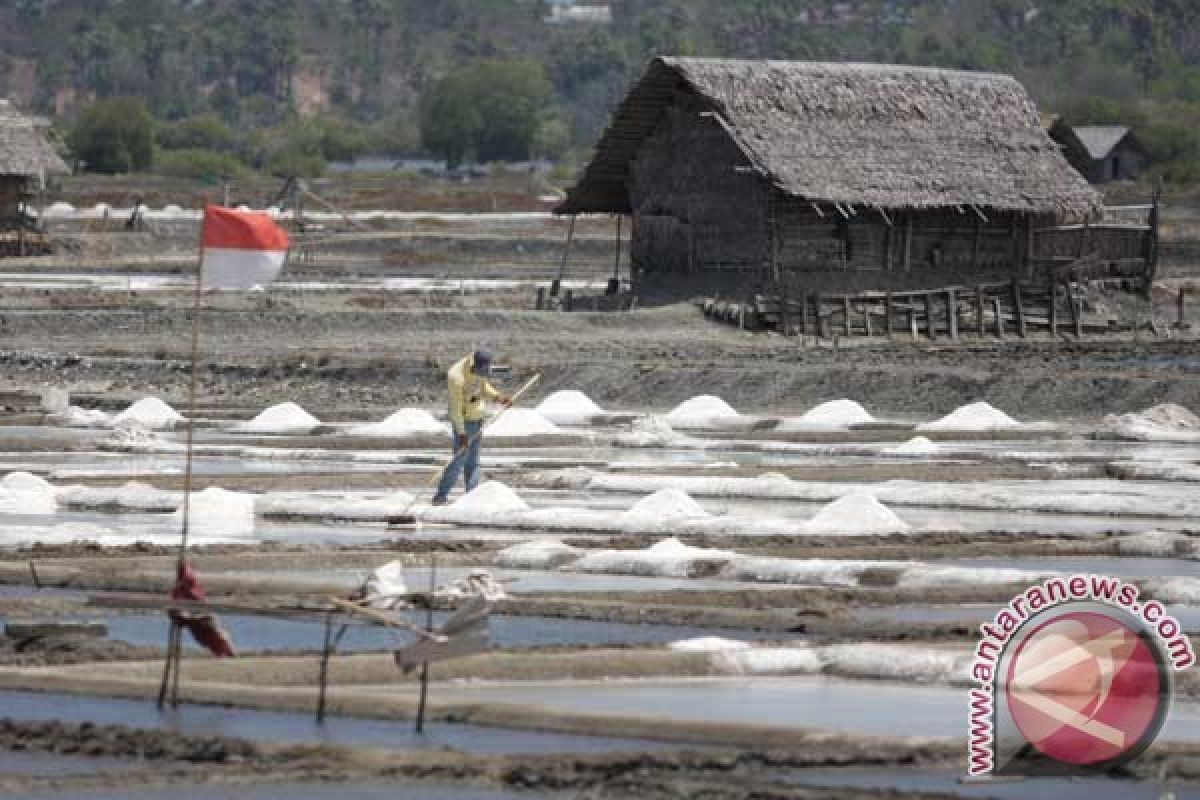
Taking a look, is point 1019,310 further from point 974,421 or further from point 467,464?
point 467,464

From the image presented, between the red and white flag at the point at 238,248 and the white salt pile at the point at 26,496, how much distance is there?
7.69 m

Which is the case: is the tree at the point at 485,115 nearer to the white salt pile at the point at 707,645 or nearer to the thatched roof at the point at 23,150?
the thatched roof at the point at 23,150

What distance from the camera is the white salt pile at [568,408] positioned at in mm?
29672

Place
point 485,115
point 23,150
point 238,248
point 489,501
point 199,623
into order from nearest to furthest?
point 238,248 < point 199,623 < point 489,501 < point 23,150 < point 485,115

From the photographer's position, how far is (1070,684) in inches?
509

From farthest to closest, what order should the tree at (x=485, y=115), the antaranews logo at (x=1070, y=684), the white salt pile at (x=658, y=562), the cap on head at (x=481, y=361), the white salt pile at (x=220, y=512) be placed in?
1. the tree at (x=485, y=115)
2. the cap on head at (x=481, y=361)
3. the white salt pile at (x=220, y=512)
4. the white salt pile at (x=658, y=562)
5. the antaranews logo at (x=1070, y=684)

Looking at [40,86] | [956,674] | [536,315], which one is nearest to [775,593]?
[956,674]

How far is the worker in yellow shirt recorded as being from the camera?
2089 cm

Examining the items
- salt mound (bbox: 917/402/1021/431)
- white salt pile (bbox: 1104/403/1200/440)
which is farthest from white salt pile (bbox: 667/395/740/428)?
white salt pile (bbox: 1104/403/1200/440)

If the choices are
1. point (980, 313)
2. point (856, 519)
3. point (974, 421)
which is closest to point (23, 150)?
point (980, 313)

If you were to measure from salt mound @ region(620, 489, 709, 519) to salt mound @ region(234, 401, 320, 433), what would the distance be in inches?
345

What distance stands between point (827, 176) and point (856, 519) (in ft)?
68.3

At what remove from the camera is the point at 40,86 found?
563 feet

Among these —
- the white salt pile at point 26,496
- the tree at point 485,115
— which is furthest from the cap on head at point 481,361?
the tree at point 485,115
